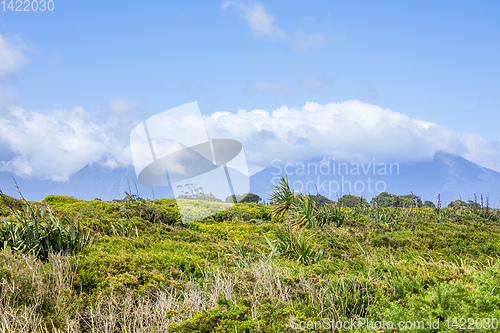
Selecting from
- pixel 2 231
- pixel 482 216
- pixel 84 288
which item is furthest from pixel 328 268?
pixel 482 216

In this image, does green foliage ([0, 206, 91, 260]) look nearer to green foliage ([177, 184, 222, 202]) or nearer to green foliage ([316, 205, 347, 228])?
green foliage ([177, 184, 222, 202])

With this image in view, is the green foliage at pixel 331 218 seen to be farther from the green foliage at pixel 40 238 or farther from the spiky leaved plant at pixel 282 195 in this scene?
the green foliage at pixel 40 238

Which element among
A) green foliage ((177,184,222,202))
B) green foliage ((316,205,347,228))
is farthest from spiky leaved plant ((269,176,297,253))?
green foliage ((177,184,222,202))

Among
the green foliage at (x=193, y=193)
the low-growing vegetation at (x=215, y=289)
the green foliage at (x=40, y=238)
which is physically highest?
the green foliage at (x=193, y=193)

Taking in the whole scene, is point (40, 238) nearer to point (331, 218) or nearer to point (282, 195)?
point (282, 195)

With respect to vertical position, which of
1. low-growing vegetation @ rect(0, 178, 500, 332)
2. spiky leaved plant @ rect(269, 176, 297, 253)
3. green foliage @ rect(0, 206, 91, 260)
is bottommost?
low-growing vegetation @ rect(0, 178, 500, 332)

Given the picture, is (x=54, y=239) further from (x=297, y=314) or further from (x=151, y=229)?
(x=297, y=314)

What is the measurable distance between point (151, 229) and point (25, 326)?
8.95 metres

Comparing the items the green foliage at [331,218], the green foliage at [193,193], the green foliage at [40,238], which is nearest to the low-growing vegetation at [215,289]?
the green foliage at [40,238]

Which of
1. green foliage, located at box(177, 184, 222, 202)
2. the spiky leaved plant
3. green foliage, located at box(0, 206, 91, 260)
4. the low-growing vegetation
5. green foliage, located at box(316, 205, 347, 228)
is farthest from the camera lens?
green foliage, located at box(177, 184, 222, 202)

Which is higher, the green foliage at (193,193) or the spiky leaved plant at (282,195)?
the green foliage at (193,193)

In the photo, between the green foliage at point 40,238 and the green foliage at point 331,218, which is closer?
the green foliage at point 40,238

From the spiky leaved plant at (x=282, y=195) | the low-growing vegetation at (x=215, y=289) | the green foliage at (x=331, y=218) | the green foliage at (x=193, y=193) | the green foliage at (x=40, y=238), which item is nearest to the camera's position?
the low-growing vegetation at (x=215, y=289)

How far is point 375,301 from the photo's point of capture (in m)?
4.63
